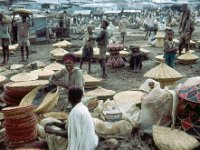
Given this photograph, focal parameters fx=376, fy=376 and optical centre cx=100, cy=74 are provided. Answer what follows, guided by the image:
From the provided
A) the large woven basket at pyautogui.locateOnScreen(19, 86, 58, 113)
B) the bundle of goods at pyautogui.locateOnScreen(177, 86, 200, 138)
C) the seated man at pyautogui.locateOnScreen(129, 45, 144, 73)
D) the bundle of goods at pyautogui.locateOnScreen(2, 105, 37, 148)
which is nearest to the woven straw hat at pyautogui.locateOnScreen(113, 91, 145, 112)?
the large woven basket at pyautogui.locateOnScreen(19, 86, 58, 113)

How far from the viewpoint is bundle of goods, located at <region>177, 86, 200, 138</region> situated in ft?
A: 17.5

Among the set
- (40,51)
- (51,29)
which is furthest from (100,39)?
(51,29)

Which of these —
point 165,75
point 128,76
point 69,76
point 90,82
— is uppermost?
point 69,76

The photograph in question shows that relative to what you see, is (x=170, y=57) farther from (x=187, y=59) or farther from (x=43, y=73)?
(x=43, y=73)

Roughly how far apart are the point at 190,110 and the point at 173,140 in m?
0.58

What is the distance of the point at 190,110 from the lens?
17.8ft

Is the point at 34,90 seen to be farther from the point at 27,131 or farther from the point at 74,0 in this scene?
the point at 74,0

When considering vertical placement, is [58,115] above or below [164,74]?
below

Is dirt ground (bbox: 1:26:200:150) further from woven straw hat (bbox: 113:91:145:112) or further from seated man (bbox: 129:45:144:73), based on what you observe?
woven straw hat (bbox: 113:91:145:112)

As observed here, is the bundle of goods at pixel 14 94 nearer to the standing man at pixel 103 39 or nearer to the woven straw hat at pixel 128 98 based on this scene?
Answer: the woven straw hat at pixel 128 98

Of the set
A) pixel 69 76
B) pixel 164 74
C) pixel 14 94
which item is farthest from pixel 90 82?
pixel 69 76

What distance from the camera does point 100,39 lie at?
10.1 meters

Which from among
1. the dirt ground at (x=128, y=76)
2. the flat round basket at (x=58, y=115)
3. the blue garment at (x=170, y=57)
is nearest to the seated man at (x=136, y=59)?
the dirt ground at (x=128, y=76)

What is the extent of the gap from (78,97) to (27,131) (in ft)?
4.08
